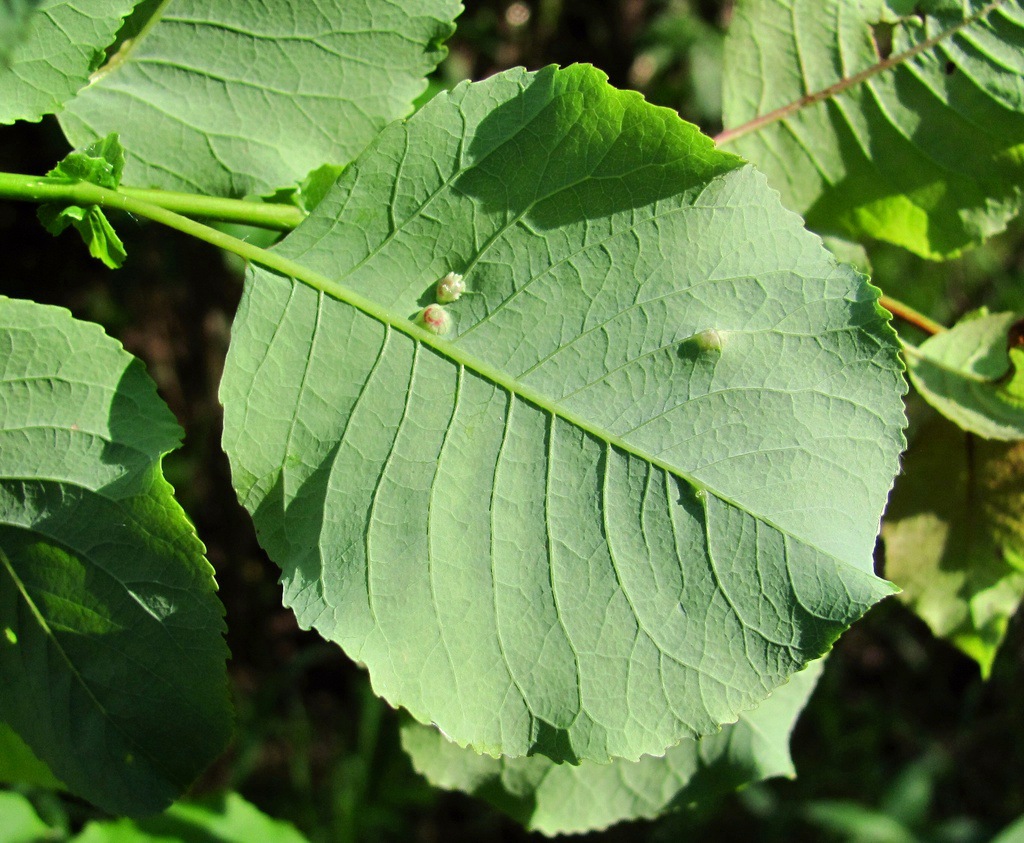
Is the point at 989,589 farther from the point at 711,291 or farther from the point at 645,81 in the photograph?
the point at 645,81

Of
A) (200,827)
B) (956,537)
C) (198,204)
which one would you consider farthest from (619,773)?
(198,204)

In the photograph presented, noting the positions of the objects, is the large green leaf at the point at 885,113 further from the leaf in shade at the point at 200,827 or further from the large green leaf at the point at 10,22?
the leaf in shade at the point at 200,827

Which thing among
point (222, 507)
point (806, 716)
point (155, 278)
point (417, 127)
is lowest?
point (806, 716)

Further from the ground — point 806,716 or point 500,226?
point 500,226

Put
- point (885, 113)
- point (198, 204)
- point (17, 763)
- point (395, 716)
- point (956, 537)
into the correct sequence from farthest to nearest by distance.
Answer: point (395, 716) → point (17, 763) → point (956, 537) → point (885, 113) → point (198, 204)

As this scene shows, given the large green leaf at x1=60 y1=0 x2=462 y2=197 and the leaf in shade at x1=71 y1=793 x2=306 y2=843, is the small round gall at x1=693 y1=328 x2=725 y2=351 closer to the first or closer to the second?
the large green leaf at x1=60 y1=0 x2=462 y2=197

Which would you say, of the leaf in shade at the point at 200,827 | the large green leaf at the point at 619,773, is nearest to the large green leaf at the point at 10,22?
the large green leaf at the point at 619,773

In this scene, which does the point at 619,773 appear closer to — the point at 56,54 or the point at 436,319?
the point at 436,319

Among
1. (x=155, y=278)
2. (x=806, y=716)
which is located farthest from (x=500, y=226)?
(x=806, y=716)
